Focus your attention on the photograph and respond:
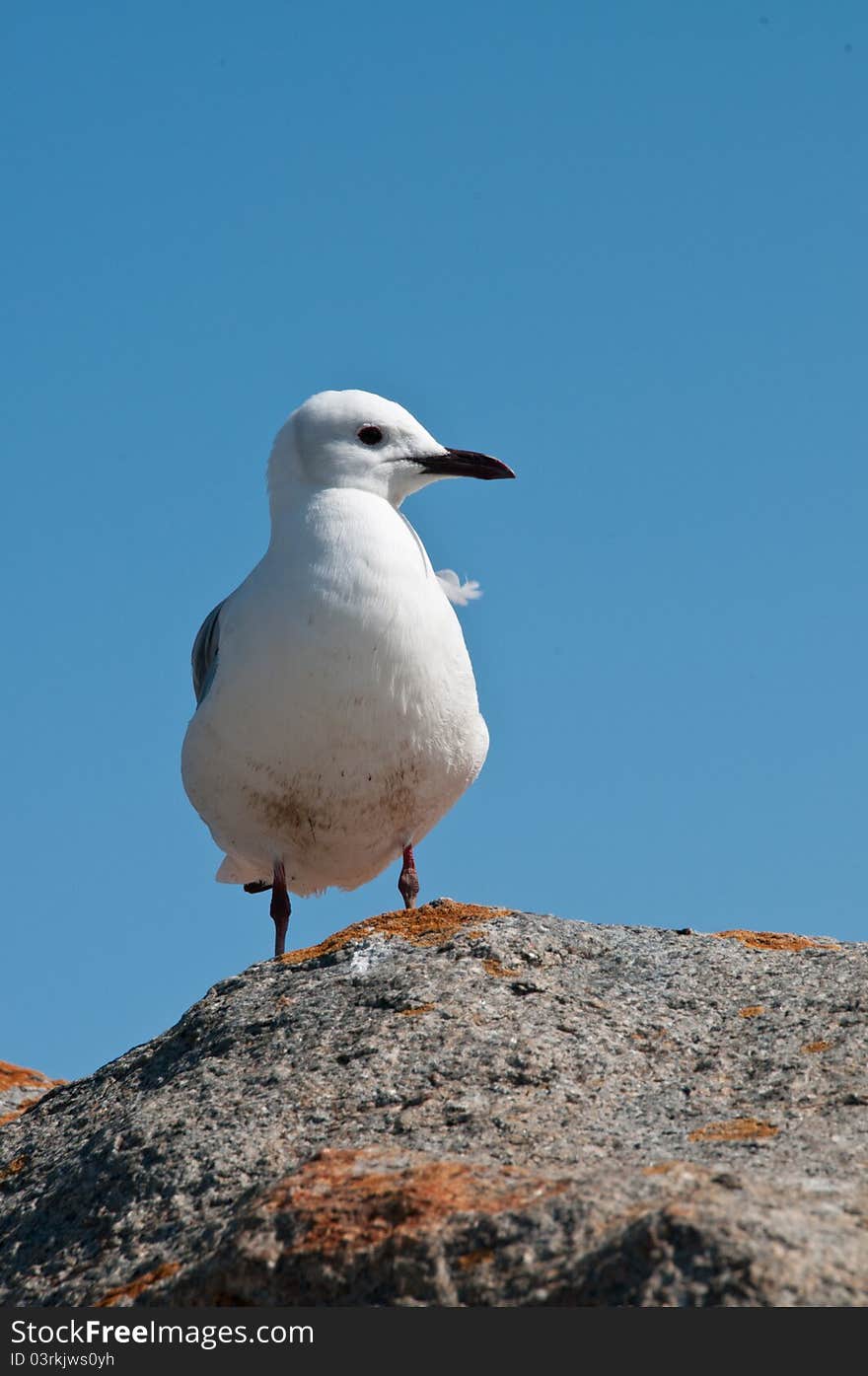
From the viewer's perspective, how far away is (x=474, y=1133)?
5383 mm

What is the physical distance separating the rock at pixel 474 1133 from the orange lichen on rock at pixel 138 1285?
14 mm

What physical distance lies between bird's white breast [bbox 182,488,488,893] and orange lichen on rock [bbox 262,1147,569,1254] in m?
4.61

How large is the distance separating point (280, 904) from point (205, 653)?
5.93 feet

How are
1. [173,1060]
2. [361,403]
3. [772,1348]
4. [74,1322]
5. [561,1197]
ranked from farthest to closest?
[361,403], [173,1060], [74,1322], [561,1197], [772,1348]

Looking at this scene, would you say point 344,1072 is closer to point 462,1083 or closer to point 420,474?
point 462,1083

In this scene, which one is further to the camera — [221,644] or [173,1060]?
[221,644]

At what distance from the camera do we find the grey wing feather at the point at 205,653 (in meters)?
10.7

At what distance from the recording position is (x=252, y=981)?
7.13 m

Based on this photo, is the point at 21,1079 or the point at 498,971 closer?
the point at 498,971

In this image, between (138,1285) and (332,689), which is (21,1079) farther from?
(138,1285)

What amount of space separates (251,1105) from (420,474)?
6.09m

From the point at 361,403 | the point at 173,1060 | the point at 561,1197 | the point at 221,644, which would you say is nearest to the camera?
the point at 561,1197

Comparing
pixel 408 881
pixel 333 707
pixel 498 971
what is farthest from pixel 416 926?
pixel 408 881

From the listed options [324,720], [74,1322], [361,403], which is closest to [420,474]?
[361,403]
